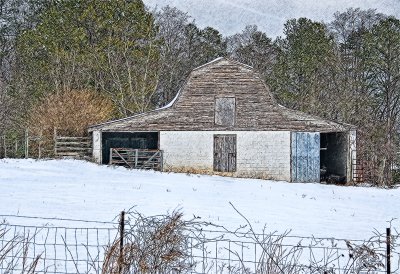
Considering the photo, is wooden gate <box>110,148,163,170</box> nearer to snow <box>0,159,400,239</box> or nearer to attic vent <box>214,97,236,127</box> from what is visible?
snow <box>0,159,400,239</box>

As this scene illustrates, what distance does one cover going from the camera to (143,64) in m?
42.2

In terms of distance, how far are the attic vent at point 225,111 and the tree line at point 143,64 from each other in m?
7.90

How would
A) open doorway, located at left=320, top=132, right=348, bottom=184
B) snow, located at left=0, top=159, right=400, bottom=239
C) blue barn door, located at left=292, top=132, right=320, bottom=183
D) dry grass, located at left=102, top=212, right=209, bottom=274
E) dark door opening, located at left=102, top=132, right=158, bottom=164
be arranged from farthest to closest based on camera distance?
dark door opening, located at left=102, top=132, right=158, bottom=164 < open doorway, located at left=320, top=132, right=348, bottom=184 < blue barn door, located at left=292, top=132, right=320, bottom=183 < snow, located at left=0, top=159, right=400, bottom=239 < dry grass, located at left=102, top=212, right=209, bottom=274

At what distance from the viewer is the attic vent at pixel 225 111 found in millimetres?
30859

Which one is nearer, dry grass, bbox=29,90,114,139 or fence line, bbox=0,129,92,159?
fence line, bbox=0,129,92,159

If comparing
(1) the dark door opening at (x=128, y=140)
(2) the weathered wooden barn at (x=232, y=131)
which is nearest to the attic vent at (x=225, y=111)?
(2) the weathered wooden barn at (x=232, y=131)

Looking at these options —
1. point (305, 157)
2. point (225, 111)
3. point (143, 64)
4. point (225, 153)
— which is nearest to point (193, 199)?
point (225, 153)

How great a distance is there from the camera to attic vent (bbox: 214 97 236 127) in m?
30.9

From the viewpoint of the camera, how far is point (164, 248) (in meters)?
5.49

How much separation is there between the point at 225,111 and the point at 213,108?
26.3 inches

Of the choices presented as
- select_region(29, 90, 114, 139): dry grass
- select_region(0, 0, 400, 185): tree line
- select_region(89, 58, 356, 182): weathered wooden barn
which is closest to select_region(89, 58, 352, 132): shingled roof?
select_region(89, 58, 356, 182): weathered wooden barn

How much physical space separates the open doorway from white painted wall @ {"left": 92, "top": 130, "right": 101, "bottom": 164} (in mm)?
12045

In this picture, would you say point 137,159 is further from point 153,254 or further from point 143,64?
point 153,254

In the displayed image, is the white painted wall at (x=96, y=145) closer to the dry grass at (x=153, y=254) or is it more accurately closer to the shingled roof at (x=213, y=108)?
the shingled roof at (x=213, y=108)
